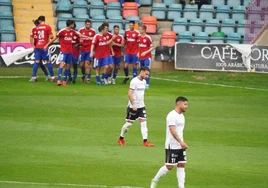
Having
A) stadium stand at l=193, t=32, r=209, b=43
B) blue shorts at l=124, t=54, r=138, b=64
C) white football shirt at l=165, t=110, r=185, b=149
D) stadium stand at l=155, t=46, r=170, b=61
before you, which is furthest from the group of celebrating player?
white football shirt at l=165, t=110, r=185, b=149

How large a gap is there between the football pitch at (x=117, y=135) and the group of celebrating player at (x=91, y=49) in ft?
2.28

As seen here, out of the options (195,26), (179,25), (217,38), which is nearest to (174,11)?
(179,25)

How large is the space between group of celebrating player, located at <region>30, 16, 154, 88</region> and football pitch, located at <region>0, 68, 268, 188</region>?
70cm

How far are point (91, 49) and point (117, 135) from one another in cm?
1062

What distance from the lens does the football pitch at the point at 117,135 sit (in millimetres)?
17406

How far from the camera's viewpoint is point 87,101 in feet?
94.7

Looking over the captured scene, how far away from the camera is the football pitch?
17.4 m

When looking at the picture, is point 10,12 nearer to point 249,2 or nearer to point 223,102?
point 249,2

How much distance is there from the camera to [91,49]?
32.8 m

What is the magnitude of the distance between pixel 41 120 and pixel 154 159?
6187 mm

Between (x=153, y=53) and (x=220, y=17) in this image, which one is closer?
(x=153, y=53)

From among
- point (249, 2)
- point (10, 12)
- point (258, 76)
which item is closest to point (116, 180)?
point (258, 76)

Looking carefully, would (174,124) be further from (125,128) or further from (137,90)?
(125,128)

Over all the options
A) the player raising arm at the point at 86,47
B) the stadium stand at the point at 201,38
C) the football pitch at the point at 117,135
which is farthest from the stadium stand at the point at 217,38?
the player raising arm at the point at 86,47
